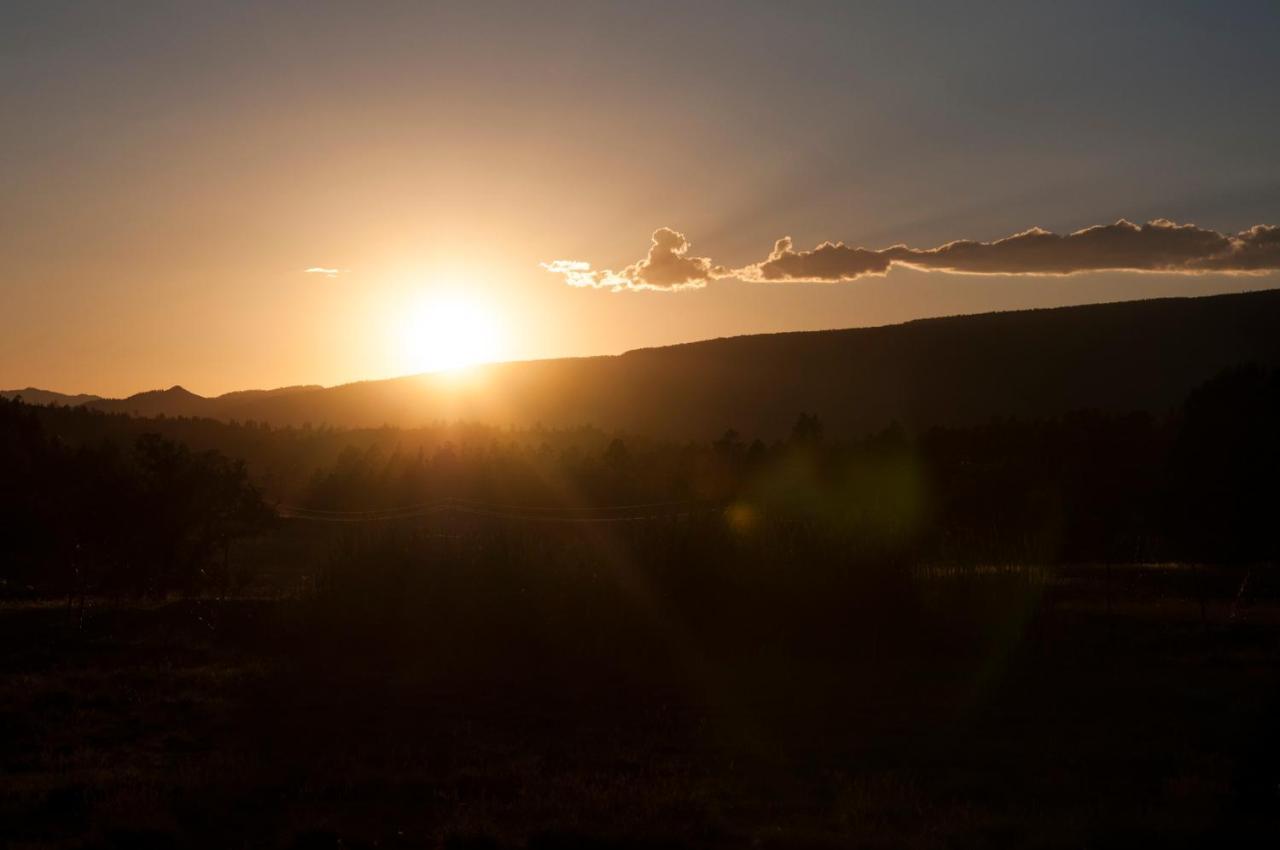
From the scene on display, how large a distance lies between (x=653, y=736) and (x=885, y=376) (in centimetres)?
8495

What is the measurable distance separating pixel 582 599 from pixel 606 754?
5.58 meters

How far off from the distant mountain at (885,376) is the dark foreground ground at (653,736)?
65.4m

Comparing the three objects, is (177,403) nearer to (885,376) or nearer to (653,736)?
(885,376)

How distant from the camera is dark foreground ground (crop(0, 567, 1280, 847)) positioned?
7.62 meters

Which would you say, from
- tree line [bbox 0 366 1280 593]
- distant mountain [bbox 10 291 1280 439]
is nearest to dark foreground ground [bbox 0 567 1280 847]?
tree line [bbox 0 366 1280 593]

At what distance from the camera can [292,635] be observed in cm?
1545

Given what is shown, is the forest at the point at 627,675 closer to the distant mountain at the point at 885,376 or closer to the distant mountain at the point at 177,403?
the distant mountain at the point at 885,376

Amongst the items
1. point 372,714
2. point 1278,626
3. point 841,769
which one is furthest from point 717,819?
point 1278,626

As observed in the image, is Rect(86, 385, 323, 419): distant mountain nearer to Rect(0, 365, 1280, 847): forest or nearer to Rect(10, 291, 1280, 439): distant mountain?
Rect(10, 291, 1280, 439): distant mountain

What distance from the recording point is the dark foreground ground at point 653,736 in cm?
762

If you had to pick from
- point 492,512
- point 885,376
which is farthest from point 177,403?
point 492,512

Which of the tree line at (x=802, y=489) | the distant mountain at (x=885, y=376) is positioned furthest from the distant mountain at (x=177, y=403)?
the tree line at (x=802, y=489)

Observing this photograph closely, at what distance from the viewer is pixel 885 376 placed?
3647 inches

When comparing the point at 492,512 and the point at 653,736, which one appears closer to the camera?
the point at 653,736
